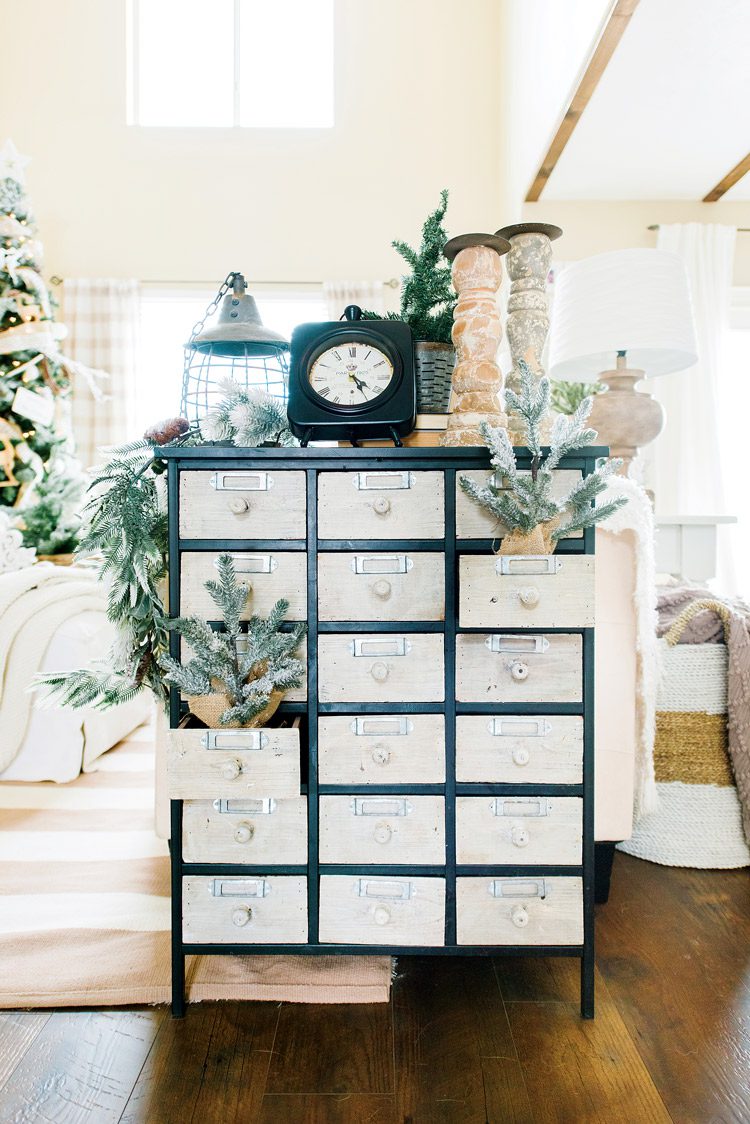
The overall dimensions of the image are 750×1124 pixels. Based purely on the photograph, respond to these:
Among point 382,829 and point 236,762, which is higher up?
point 236,762

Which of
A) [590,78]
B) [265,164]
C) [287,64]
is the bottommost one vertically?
[590,78]

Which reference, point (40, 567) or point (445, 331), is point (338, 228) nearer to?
point (40, 567)

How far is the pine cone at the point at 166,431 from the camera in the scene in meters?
1.34

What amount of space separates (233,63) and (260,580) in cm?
480

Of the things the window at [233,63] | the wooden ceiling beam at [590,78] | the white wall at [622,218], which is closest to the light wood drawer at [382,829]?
the wooden ceiling beam at [590,78]

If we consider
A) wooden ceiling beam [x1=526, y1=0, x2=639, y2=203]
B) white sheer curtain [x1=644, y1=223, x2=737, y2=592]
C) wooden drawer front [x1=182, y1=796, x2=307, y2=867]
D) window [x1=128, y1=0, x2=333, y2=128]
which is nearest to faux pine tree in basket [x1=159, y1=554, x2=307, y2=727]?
wooden drawer front [x1=182, y1=796, x2=307, y2=867]

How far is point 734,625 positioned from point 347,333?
3.90 feet

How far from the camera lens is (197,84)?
187 inches

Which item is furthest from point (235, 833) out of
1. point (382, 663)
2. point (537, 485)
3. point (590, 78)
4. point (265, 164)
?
point (265, 164)

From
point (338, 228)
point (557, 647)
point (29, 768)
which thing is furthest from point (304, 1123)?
point (338, 228)

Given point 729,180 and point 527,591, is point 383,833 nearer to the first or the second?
point 527,591

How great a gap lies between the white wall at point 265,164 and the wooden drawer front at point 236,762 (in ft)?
12.9

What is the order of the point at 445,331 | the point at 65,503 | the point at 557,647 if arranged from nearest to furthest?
1. the point at 557,647
2. the point at 445,331
3. the point at 65,503

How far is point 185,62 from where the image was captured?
188 inches
